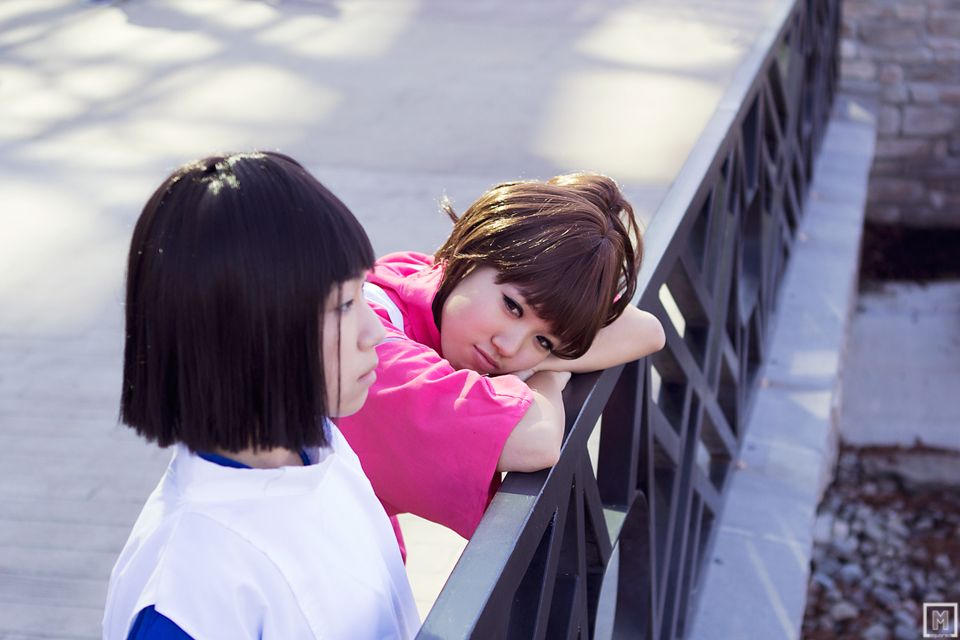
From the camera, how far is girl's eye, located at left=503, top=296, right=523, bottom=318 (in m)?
1.21

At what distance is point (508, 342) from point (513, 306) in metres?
0.05

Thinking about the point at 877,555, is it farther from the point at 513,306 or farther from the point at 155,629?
the point at 155,629

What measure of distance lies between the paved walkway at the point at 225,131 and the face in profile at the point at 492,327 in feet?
2.56

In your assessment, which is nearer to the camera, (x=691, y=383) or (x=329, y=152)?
A: (x=691, y=383)

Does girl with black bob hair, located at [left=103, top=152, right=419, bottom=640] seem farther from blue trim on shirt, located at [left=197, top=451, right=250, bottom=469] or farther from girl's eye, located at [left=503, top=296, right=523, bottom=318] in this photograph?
girl's eye, located at [left=503, top=296, right=523, bottom=318]

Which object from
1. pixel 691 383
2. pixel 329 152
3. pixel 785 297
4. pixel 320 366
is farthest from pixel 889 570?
pixel 320 366

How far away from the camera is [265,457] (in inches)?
31.4

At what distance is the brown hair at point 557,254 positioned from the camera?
1189 mm

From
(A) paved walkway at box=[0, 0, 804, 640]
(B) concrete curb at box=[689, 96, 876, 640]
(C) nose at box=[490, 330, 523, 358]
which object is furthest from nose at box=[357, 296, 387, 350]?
(B) concrete curb at box=[689, 96, 876, 640]

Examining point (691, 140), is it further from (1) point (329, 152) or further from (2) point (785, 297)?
(1) point (329, 152)

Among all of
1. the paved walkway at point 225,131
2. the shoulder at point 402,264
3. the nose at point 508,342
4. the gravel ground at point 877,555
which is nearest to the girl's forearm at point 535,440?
the nose at point 508,342

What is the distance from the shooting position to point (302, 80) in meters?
5.13

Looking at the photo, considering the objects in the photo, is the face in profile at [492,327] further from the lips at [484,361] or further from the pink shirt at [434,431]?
the pink shirt at [434,431]

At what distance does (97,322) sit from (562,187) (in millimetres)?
2130
